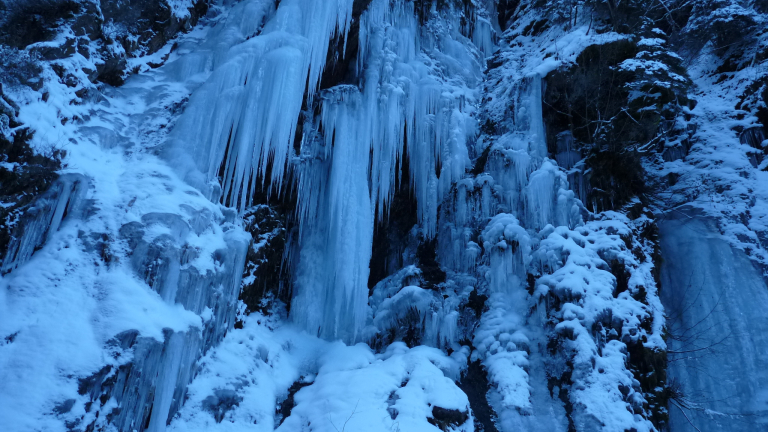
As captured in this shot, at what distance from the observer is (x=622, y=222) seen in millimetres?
8086

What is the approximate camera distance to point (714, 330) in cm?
706

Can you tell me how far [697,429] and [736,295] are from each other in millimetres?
2522

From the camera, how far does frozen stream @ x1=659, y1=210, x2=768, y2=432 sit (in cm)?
631

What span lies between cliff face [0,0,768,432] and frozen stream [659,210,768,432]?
14 cm

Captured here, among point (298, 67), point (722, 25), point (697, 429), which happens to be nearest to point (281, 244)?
point (298, 67)

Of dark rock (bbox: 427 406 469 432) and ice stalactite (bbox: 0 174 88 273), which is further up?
ice stalactite (bbox: 0 174 88 273)

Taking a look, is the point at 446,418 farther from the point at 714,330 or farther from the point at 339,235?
the point at 714,330

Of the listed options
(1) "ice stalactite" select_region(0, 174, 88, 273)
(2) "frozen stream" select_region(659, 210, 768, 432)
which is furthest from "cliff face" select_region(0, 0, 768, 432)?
(2) "frozen stream" select_region(659, 210, 768, 432)

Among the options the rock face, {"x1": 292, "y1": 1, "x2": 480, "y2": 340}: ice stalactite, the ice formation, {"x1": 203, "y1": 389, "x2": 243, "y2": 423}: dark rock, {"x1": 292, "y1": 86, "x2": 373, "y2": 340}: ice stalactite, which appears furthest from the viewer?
{"x1": 292, "y1": 1, "x2": 480, "y2": 340}: ice stalactite

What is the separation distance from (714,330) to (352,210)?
22.8ft

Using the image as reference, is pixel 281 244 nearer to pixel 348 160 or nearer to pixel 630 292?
pixel 348 160

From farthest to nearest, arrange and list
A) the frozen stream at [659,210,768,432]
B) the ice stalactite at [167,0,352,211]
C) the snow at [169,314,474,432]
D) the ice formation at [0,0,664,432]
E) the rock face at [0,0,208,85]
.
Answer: the ice stalactite at [167,0,352,211]
the frozen stream at [659,210,768,432]
the rock face at [0,0,208,85]
the snow at [169,314,474,432]
the ice formation at [0,0,664,432]

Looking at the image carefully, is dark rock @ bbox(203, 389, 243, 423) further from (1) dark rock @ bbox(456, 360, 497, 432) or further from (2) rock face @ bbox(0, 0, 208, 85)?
(2) rock face @ bbox(0, 0, 208, 85)

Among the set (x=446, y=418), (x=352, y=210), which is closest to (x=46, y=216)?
(x=352, y=210)
